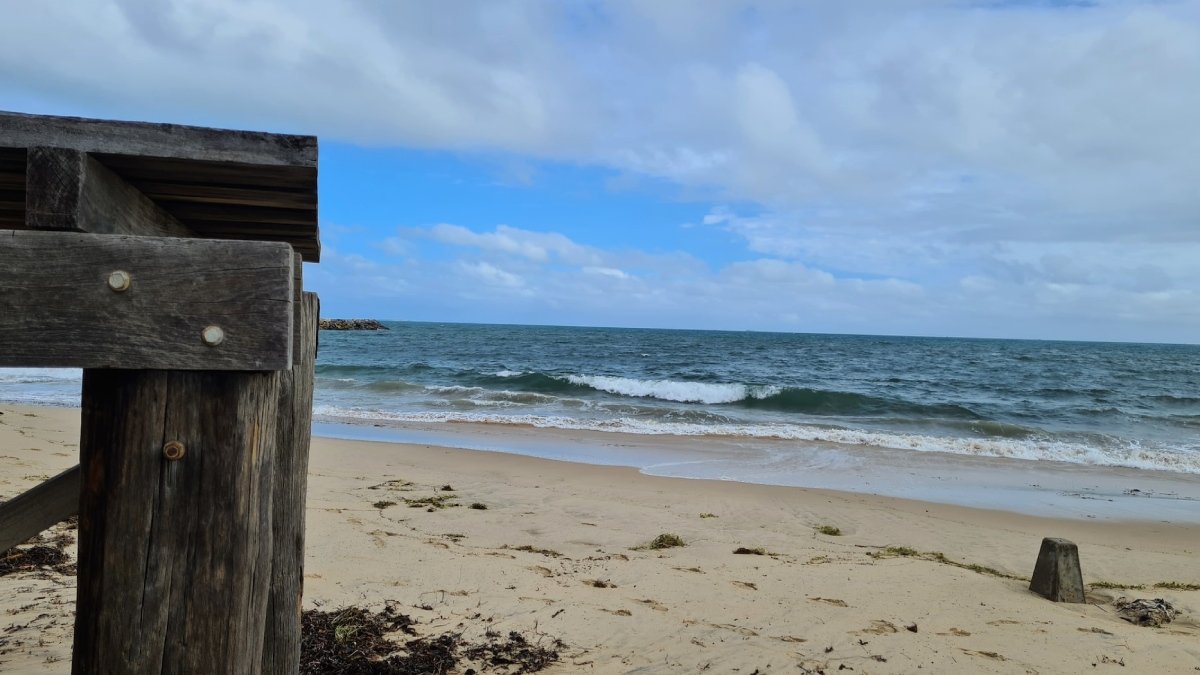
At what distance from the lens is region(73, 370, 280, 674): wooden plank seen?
140 centimetres

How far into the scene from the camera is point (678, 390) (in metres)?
25.7

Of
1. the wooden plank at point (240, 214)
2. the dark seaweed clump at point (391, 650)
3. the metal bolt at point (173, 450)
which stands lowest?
the dark seaweed clump at point (391, 650)

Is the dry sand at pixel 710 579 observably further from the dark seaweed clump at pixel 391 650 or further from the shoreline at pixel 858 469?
the shoreline at pixel 858 469

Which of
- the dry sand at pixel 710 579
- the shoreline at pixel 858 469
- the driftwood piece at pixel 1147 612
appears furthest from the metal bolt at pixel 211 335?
the shoreline at pixel 858 469

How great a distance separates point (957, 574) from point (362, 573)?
4.46m

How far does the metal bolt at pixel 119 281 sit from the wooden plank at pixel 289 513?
0.73 metres

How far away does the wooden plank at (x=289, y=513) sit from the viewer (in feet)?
7.07

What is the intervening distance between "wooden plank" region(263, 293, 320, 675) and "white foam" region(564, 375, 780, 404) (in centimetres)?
2145

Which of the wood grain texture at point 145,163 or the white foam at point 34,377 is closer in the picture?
the wood grain texture at point 145,163

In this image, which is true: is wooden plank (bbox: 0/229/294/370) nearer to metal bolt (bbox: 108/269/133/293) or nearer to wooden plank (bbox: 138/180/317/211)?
metal bolt (bbox: 108/269/133/293)

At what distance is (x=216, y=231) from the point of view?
2732 millimetres

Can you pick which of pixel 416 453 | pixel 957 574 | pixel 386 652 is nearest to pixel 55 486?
pixel 386 652

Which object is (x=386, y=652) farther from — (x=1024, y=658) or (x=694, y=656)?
(x=1024, y=658)

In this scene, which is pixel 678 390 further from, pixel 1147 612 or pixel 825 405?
pixel 1147 612
